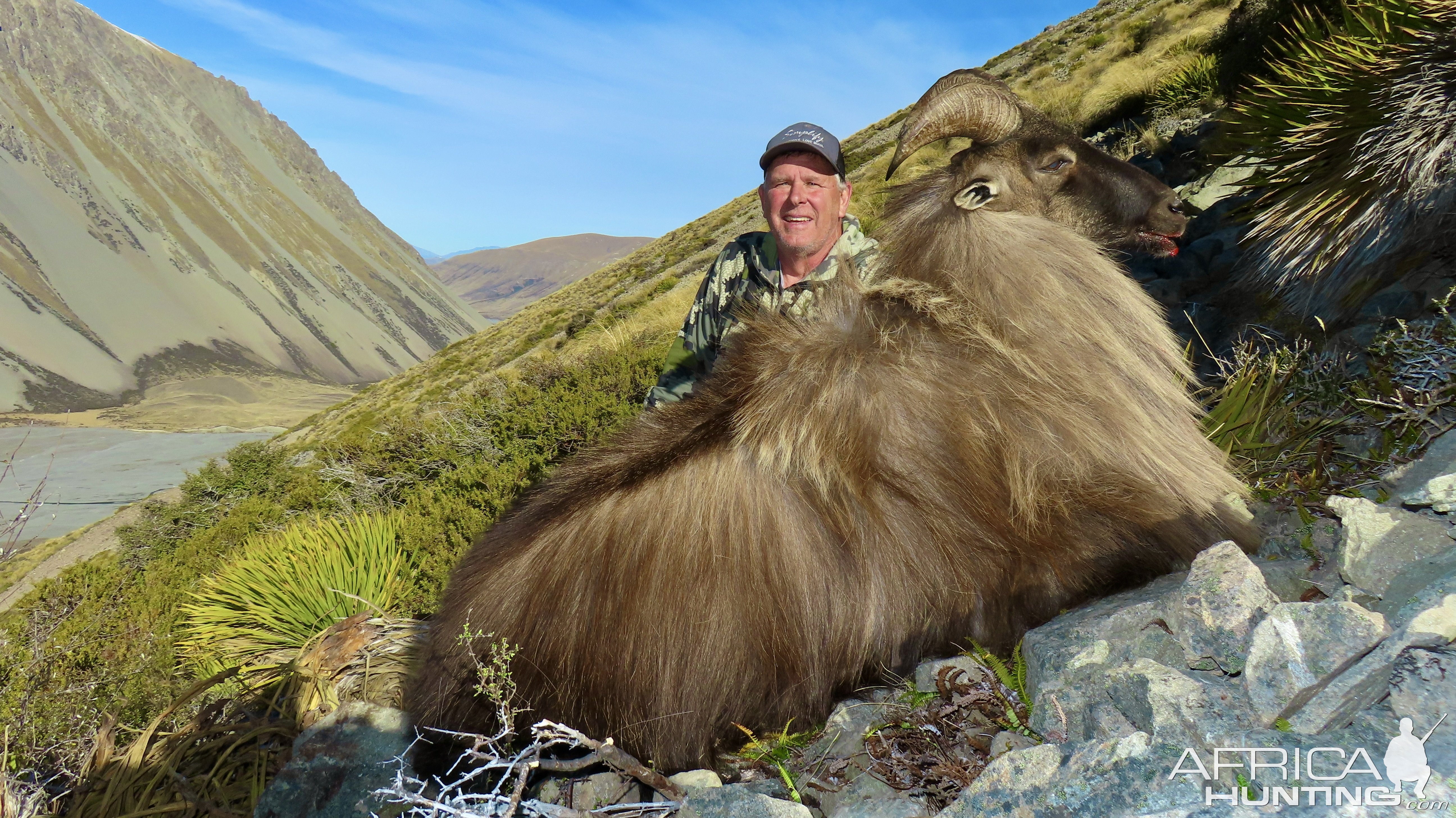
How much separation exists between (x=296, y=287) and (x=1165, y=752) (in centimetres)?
14646

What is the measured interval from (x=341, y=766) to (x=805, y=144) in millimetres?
3903

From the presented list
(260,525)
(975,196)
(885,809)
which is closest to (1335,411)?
(975,196)

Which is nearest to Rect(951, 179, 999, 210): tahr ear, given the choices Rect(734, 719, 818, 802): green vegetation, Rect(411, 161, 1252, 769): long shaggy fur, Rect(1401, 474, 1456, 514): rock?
Rect(411, 161, 1252, 769): long shaggy fur

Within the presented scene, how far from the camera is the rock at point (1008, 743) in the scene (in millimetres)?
1800

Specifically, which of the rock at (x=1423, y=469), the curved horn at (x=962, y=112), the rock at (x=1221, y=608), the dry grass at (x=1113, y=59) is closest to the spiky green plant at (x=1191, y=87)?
the dry grass at (x=1113, y=59)

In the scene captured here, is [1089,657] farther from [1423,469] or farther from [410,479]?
[410,479]

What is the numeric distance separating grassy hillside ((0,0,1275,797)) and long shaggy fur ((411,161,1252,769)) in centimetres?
214

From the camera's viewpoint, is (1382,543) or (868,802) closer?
(868,802)

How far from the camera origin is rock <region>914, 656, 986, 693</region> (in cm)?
226

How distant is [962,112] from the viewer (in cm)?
408

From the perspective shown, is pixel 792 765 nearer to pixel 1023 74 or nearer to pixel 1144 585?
pixel 1144 585

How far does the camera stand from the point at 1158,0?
847 inches

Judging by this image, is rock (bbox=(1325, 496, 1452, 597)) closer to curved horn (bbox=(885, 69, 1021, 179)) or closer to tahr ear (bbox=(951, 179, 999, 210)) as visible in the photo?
tahr ear (bbox=(951, 179, 999, 210))

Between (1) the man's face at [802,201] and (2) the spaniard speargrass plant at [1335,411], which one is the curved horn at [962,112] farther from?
(2) the spaniard speargrass plant at [1335,411]
